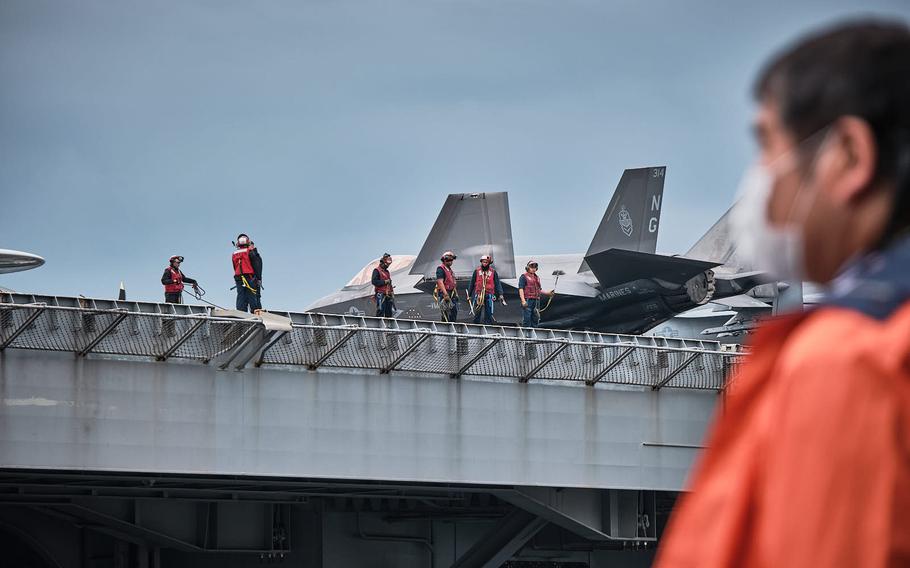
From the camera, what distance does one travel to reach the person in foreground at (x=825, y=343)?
1.74 meters

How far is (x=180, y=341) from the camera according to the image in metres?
25.8

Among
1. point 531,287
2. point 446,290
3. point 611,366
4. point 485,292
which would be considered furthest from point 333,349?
point 531,287

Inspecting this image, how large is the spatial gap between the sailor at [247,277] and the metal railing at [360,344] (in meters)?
2.47

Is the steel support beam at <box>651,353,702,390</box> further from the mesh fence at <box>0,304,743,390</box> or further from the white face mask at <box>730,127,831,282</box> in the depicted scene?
the white face mask at <box>730,127,831,282</box>

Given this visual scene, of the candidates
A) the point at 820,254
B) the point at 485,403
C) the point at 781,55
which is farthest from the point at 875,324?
the point at 485,403

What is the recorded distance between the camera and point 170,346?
25.9 meters

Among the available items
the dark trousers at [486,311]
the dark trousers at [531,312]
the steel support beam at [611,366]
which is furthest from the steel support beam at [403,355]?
the dark trousers at [531,312]

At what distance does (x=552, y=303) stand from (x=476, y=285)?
18045 millimetres

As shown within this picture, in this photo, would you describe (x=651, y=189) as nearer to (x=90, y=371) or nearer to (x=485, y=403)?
(x=485, y=403)

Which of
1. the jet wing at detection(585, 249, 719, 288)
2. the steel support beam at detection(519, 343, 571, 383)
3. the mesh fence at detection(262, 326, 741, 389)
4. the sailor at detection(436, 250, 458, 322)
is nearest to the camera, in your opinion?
the mesh fence at detection(262, 326, 741, 389)

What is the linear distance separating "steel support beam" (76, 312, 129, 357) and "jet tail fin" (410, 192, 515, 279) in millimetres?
25656

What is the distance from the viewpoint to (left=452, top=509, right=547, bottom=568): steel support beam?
1435 inches

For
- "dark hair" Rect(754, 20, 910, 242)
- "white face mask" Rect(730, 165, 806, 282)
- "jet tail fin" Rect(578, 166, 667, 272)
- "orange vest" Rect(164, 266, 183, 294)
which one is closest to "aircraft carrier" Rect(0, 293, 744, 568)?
"orange vest" Rect(164, 266, 183, 294)

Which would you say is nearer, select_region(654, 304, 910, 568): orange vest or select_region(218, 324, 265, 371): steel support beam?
select_region(654, 304, 910, 568): orange vest
